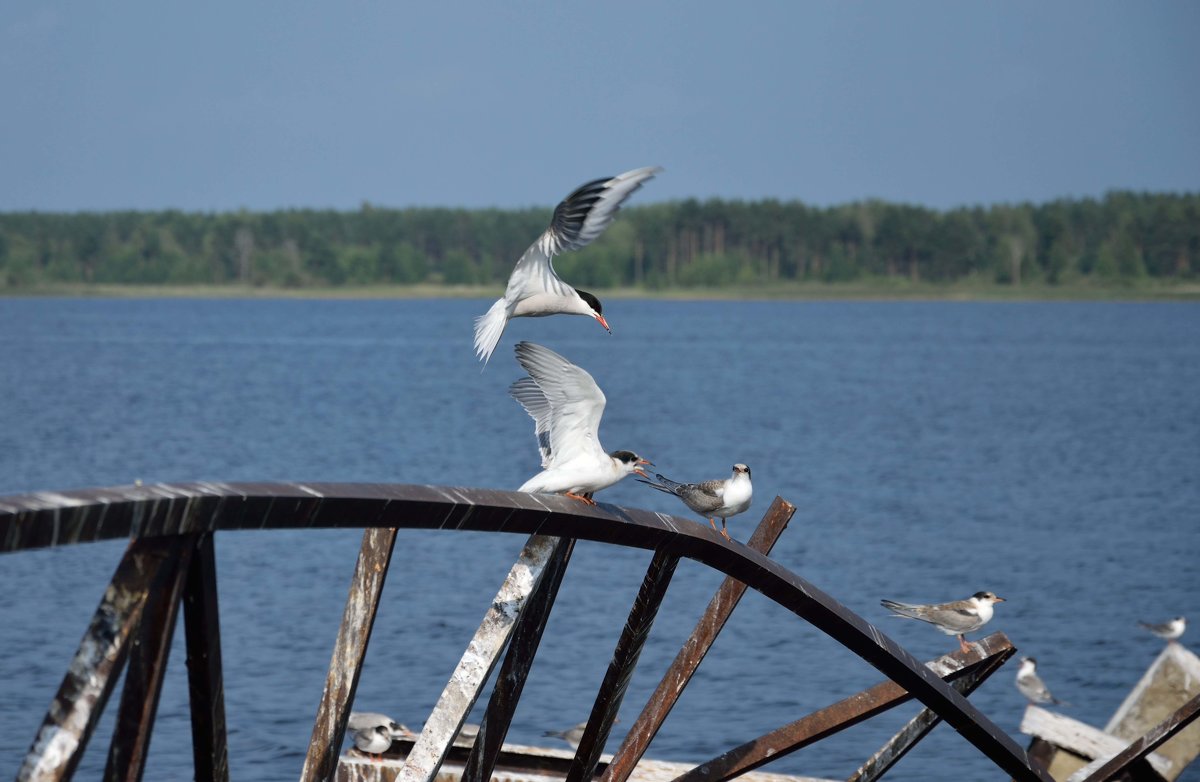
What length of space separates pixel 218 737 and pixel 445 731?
100 cm

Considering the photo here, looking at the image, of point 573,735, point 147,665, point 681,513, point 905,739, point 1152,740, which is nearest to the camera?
point 147,665

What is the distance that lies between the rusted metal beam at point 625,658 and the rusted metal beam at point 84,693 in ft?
7.92

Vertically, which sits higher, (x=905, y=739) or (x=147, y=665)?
(x=147, y=665)

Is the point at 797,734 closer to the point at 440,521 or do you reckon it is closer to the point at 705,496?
the point at 705,496

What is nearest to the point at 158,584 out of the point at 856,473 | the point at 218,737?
the point at 218,737

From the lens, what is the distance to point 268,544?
25.2 metres

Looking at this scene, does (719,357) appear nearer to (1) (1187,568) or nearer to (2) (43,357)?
(2) (43,357)

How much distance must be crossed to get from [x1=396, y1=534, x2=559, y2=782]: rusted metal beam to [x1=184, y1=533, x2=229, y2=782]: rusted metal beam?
828mm

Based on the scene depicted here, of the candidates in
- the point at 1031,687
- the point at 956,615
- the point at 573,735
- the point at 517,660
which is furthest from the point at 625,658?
the point at 1031,687

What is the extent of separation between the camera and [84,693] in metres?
3.44

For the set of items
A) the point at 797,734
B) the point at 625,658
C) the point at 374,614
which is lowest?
the point at 797,734

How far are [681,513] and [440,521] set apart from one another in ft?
65.1

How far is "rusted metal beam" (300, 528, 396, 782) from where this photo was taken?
484cm

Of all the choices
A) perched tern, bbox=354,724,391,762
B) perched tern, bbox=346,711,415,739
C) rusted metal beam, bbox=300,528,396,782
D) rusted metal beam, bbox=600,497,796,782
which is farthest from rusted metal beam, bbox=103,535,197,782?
perched tern, bbox=346,711,415,739
